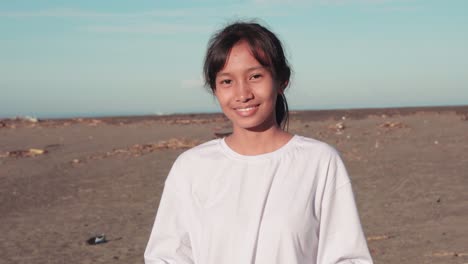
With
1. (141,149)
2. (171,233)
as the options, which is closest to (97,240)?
(171,233)

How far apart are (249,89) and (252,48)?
16 centimetres

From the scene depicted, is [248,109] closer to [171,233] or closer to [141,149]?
[171,233]

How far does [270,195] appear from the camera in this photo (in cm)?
271

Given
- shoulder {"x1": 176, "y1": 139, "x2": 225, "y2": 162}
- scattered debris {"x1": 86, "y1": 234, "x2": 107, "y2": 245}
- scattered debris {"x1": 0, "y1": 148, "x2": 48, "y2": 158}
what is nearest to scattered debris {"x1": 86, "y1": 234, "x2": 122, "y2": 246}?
scattered debris {"x1": 86, "y1": 234, "x2": 107, "y2": 245}

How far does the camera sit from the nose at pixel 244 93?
285 cm

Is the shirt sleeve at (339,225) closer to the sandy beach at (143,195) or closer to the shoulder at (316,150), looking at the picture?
the shoulder at (316,150)

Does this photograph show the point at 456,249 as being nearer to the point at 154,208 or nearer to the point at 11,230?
the point at 154,208

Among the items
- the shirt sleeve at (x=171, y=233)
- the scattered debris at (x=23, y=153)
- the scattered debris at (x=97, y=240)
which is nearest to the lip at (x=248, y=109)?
the shirt sleeve at (x=171, y=233)

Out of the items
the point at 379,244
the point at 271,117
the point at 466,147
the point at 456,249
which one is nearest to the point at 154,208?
the point at 379,244

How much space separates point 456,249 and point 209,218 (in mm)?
4500

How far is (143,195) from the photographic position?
11.0m

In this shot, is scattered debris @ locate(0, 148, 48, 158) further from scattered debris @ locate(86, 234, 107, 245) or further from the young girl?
the young girl

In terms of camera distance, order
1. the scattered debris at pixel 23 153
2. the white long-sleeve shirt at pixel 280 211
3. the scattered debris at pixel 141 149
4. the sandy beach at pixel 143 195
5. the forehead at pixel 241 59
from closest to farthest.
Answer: the white long-sleeve shirt at pixel 280 211, the forehead at pixel 241 59, the sandy beach at pixel 143 195, the scattered debris at pixel 141 149, the scattered debris at pixel 23 153

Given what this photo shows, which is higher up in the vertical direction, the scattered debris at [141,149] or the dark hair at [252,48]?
the dark hair at [252,48]
